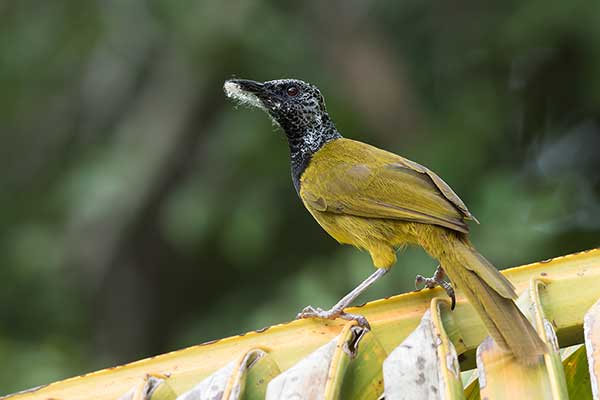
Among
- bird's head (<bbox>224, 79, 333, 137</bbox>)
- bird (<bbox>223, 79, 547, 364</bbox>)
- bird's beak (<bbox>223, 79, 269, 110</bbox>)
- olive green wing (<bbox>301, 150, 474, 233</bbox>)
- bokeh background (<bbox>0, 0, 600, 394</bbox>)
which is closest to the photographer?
bird (<bbox>223, 79, 547, 364</bbox>)

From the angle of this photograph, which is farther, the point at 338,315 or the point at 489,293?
the point at 338,315

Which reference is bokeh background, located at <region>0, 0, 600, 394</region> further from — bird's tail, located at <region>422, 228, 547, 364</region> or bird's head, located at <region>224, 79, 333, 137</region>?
bird's tail, located at <region>422, 228, 547, 364</region>

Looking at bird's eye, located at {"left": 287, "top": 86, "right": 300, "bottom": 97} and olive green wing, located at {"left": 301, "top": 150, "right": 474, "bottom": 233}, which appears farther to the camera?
bird's eye, located at {"left": 287, "top": 86, "right": 300, "bottom": 97}

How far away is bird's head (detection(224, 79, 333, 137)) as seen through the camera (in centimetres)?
414

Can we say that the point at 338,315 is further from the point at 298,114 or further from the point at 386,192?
the point at 298,114

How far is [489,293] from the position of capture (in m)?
2.36

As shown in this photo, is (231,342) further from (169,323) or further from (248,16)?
(169,323)

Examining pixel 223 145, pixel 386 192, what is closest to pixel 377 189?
pixel 386 192

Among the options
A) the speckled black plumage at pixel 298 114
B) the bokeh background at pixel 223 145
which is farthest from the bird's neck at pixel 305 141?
the bokeh background at pixel 223 145

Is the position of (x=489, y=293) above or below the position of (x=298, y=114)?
below

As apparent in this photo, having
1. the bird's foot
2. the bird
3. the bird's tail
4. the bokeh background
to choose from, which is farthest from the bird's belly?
the bokeh background

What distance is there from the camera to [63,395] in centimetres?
238

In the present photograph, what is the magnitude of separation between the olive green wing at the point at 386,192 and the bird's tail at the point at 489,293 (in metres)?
0.08

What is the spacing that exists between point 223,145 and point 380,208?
10.2 feet
